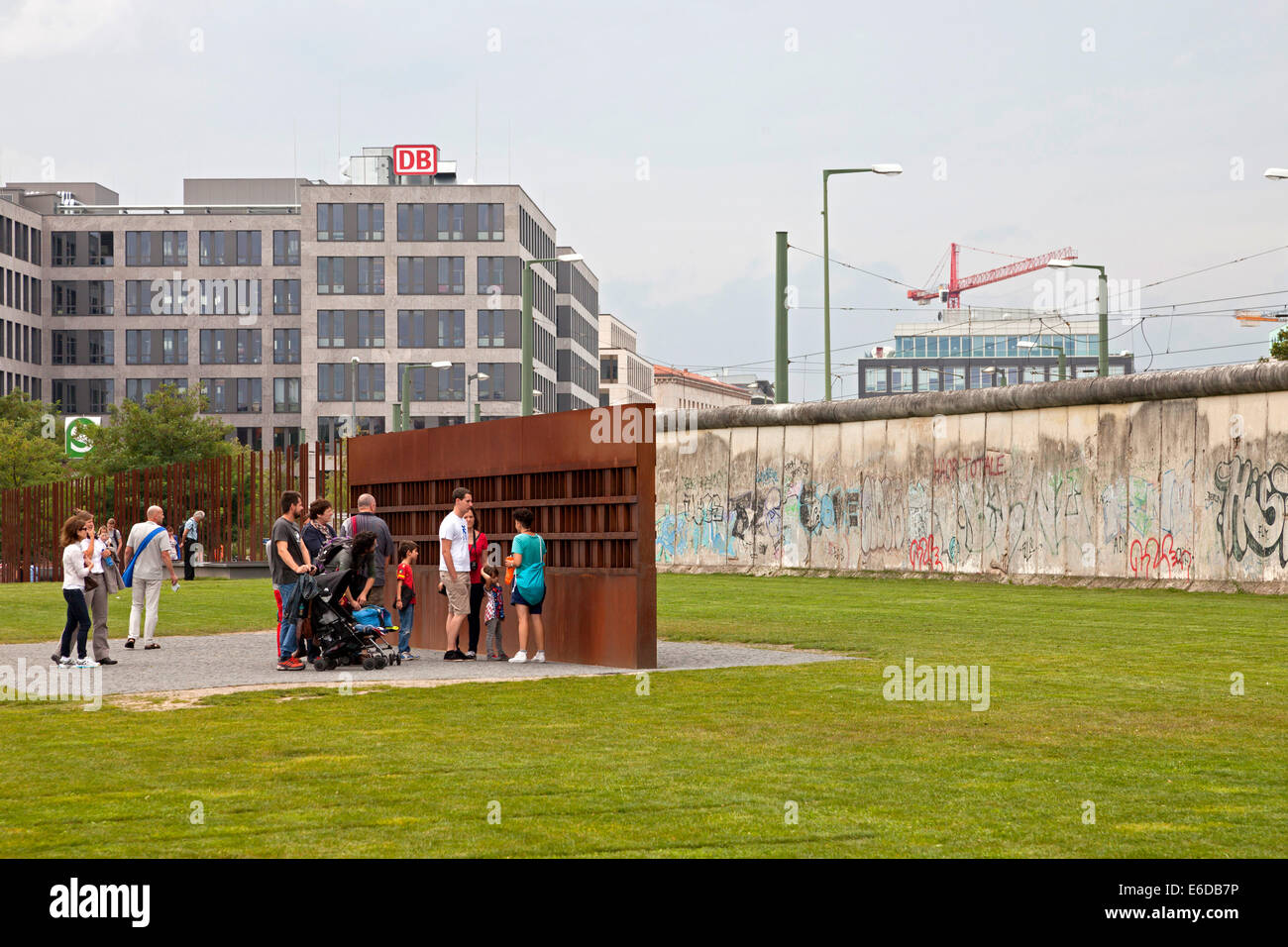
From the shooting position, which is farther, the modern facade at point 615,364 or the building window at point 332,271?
the modern facade at point 615,364

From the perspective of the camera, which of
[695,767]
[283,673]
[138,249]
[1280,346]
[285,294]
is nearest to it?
[695,767]

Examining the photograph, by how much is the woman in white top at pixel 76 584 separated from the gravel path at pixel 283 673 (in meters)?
0.38

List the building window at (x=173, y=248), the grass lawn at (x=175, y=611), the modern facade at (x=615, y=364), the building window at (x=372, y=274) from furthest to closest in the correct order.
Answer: the modern facade at (x=615, y=364), the building window at (x=173, y=248), the building window at (x=372, y=274), the grass lawn at (x=175, y=611)

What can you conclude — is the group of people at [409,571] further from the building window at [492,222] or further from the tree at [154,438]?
the building window at [492,222]

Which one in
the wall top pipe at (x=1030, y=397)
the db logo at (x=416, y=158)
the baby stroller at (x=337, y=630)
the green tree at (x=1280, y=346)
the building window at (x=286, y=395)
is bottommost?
the baby stroller at (x=337, y=630)

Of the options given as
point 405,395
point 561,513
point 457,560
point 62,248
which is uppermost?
point 62,248

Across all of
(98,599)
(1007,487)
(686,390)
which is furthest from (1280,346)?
(686,390)

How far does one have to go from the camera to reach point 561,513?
17953 millimetres

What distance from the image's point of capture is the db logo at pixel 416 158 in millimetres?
103812

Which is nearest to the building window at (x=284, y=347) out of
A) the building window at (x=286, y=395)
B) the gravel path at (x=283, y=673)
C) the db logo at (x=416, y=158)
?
the building window at (x=286, y=395)

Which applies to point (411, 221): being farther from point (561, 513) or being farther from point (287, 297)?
point (561, 513)

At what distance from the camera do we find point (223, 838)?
743cm

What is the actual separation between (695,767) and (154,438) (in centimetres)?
5964
